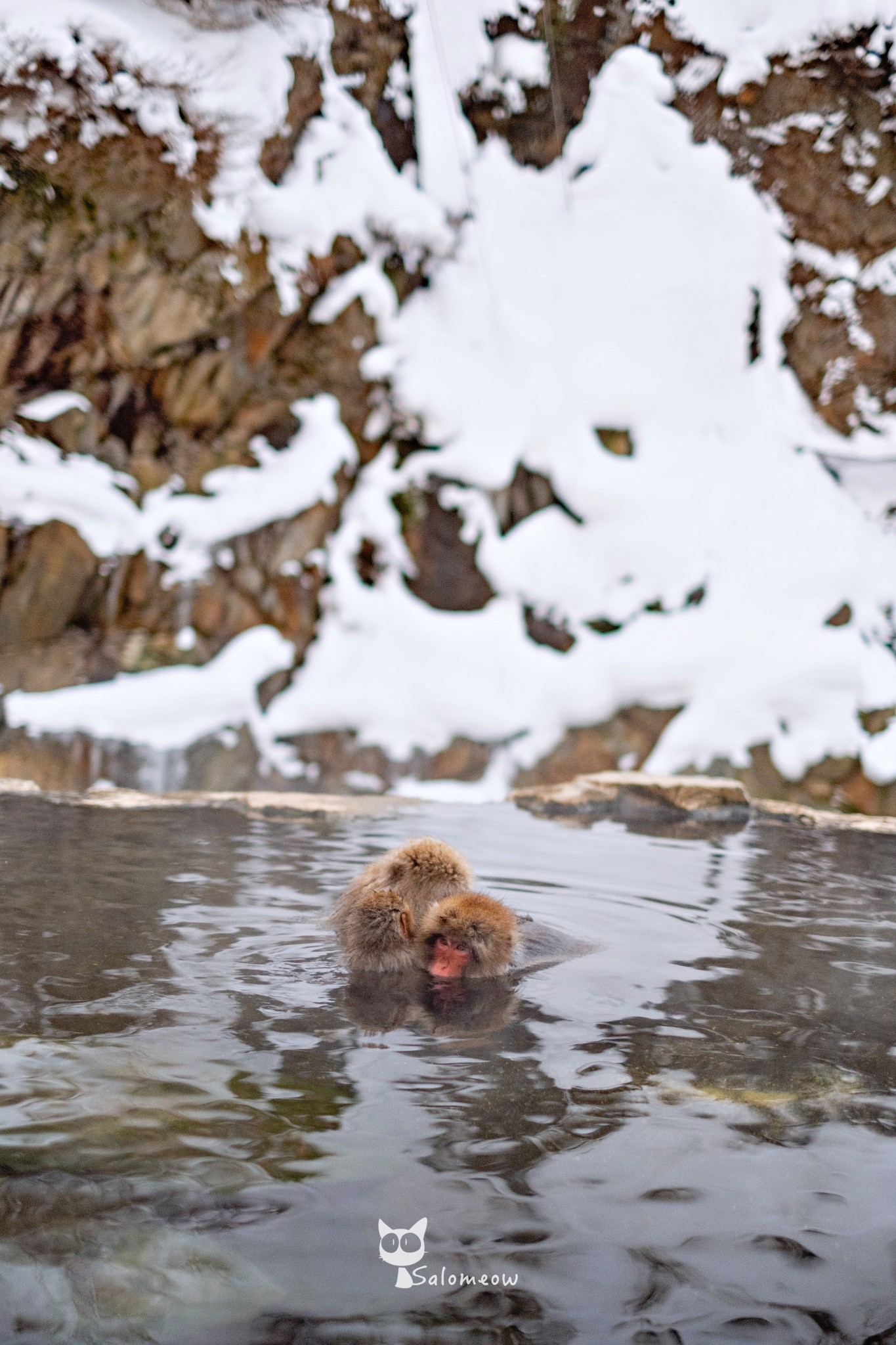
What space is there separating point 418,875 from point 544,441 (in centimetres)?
632

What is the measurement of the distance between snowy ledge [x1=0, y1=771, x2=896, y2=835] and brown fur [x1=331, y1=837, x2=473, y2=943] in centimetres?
205

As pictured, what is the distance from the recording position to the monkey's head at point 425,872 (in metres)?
3.29

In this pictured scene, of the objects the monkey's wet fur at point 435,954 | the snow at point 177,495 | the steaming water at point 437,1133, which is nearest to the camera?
the steaming water at point 437,1133

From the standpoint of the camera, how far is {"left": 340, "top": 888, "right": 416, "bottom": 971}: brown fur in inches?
114

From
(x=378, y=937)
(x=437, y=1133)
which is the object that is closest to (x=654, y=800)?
(x=378, y=937)

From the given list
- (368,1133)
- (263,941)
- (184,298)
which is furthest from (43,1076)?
(184,298)

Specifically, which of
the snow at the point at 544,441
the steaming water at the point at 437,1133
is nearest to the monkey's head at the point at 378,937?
the steaming water at the point at 437,1133

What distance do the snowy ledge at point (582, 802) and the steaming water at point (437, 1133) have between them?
1.93 metres

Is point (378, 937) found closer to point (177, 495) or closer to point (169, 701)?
point (169, 701)

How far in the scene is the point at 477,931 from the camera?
2906 millimetres

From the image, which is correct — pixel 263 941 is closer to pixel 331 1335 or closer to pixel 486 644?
pixel 331 1335

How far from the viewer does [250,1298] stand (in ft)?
4.45

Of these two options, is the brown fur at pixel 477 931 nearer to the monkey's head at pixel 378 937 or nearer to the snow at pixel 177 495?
the monkey's head at pixel 378 937

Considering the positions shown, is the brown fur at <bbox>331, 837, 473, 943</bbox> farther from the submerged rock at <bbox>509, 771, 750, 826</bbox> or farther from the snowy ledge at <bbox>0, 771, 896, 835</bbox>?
the submerged rock at <bbox>509, 771, 750, 826</bbox>
